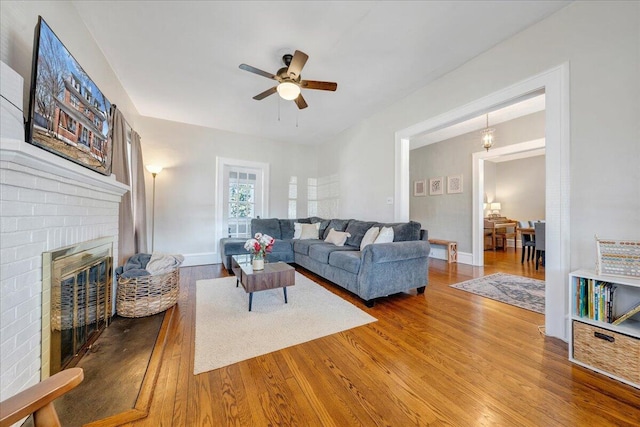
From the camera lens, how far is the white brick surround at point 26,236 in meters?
1.07

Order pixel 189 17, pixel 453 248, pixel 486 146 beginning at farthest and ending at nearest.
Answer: pixel 453 248
pixel 486 146
pixel 189 17

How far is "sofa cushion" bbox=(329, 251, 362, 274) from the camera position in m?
2.74

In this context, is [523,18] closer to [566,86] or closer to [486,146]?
[566,86]

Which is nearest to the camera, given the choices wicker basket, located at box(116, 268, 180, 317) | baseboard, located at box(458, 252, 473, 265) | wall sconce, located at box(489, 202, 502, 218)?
wicker basket, located at box(116, 268, 180, 317)

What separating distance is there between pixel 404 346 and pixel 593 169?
201cm

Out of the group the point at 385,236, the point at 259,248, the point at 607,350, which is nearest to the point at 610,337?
the point at 607,350

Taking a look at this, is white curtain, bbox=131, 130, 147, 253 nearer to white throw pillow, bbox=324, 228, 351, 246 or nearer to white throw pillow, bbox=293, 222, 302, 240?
white throw pillow, bbox=293, 222, 302, 240

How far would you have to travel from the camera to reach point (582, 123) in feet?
6.21

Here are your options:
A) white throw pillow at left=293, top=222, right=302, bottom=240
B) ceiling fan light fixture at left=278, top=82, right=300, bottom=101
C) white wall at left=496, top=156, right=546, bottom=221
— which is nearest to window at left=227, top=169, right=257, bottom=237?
white throw pillow at left=293, top=222, right=302, bottom=240

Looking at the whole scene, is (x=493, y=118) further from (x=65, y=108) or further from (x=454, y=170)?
(x=65, y=108)

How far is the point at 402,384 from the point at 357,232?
253 centimetres

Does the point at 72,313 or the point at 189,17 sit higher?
the point at 189,17

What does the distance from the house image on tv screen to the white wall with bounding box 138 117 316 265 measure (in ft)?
8.19

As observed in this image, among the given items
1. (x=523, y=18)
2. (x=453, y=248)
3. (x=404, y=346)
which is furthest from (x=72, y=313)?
(x=453, y=248)
